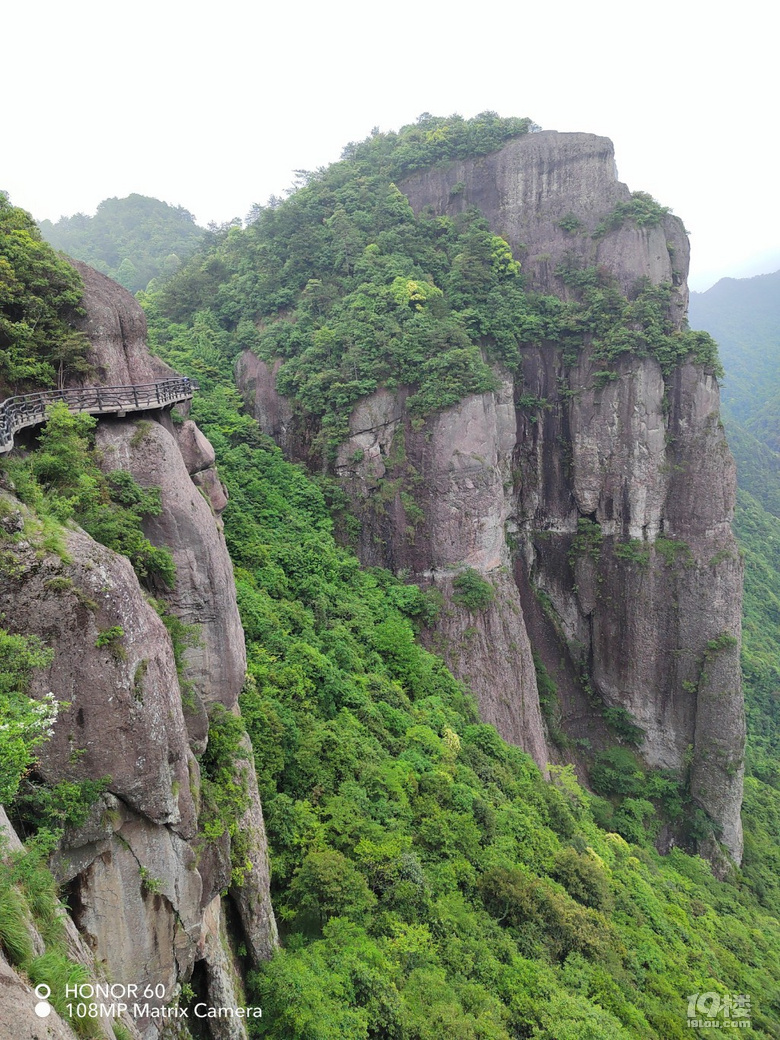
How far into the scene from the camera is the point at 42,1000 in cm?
430

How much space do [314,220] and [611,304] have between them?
18504mm

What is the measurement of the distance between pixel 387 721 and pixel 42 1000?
44.9 ft

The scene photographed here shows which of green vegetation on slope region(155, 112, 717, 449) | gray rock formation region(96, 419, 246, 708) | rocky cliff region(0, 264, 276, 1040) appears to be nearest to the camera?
rocky cliff region(0, 264, 276, 1040)

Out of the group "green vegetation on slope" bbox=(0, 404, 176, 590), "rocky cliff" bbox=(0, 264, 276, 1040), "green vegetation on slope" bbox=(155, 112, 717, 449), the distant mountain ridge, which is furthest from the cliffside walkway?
the distant mountain ridge

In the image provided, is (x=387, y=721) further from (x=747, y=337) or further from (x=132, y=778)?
(x=747, y=337)

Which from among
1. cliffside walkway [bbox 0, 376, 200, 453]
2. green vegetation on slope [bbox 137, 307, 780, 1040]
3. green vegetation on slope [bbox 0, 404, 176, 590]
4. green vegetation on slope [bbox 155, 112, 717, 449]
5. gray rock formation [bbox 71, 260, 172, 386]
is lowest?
green vegetation on slope [bbox 137, 307, 780, 1040]

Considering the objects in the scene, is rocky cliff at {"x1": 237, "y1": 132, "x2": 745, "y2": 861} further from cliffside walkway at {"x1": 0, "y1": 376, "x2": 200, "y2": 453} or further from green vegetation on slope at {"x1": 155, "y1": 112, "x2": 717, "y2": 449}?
cliffside walkway at {"x1": 0, "y1": 376, "x2": 200, "y2": 453}

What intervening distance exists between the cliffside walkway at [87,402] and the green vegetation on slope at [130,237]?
41.1 m

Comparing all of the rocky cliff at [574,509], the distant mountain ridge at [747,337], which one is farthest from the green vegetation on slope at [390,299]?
the distant mountain ridge at [747,337]

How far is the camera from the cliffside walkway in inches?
367

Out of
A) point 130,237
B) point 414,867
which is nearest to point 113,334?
point 414,867

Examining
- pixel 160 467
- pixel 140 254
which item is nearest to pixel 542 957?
pixel 160 467

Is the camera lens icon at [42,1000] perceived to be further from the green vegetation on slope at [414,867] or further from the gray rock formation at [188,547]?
the green vegetation on slope at [414,867]

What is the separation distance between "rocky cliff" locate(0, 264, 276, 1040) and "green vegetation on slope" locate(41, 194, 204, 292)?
156 ft
